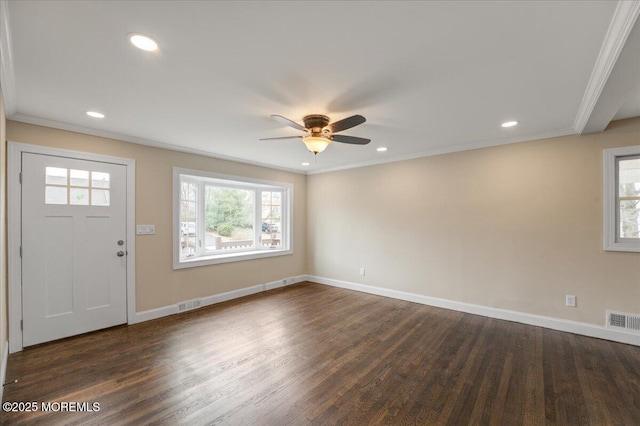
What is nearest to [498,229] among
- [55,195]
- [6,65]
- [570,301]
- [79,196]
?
[570,301]

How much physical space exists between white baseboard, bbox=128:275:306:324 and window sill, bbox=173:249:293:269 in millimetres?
544

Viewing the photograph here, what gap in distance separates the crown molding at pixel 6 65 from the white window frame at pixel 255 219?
1788 millimetres

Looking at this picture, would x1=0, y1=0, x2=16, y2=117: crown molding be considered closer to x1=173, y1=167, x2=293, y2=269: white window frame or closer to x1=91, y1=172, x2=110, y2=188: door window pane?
x1=91, y1=172, x2=110, y2=188: door window pane

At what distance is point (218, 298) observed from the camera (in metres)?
4.62

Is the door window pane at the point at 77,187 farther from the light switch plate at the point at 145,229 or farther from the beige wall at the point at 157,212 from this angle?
the light switch plate at the point at 145,229

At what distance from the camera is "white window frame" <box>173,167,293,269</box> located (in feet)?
13.7

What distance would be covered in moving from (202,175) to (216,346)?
8.72ft

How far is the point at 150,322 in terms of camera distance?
3730 mm

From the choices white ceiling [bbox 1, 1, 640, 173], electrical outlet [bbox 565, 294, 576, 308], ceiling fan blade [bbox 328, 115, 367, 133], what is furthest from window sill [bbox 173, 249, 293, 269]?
electrical outlet [bbox 565, 294, 576, 308]

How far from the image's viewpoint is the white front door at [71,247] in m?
3.00

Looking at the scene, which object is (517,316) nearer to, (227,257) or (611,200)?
(611,200)

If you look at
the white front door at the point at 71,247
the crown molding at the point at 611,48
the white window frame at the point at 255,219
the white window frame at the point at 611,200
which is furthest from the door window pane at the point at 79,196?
the white window frame at the point at 611,200

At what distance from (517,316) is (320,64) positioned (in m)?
4.03

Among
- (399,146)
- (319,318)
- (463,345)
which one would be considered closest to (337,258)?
(319,318)
